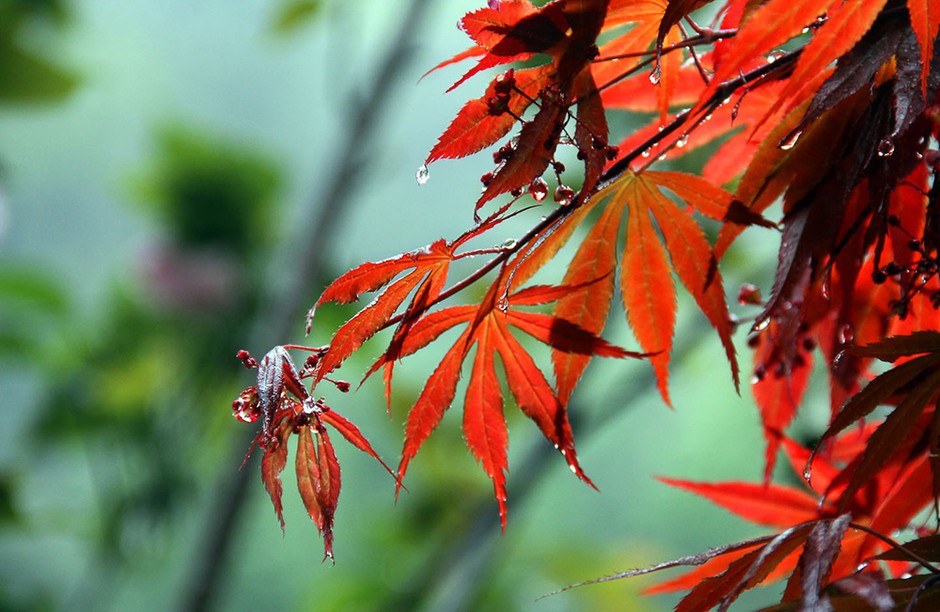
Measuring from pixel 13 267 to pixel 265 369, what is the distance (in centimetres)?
176

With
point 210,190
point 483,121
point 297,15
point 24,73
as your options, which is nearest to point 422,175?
point 483,121

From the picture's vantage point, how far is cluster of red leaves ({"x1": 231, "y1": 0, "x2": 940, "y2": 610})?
Answer: 23cm

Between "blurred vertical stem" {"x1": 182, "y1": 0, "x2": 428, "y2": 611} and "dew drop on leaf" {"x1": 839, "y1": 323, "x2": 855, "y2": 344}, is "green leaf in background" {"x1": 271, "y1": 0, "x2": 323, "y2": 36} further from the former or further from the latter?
"dew drop on leaf" {"x1": 839, "y1": 323, "x2": 855, "y2": 344}

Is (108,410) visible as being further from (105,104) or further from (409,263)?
(105,104)

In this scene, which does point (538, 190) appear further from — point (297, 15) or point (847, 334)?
point (297, 15)

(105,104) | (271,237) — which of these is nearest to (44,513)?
(271,237)

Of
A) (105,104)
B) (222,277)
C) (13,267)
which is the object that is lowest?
(222,277)

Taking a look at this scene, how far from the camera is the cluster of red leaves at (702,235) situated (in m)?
0.23

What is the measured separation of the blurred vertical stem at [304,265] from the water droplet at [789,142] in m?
1.05

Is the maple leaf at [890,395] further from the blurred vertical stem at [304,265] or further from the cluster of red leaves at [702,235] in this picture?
the blurred vertical stem at [304,265]

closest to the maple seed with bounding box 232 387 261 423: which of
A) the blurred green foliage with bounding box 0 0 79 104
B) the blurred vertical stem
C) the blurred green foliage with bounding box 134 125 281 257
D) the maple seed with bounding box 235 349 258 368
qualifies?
the maple seed with bounding box 235 349 258 368

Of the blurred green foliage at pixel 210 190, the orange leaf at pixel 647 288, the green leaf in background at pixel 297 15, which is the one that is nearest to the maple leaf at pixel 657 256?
the orange leaf at pixel 647 288

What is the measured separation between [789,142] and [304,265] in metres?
1.11

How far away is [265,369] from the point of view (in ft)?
0.79
